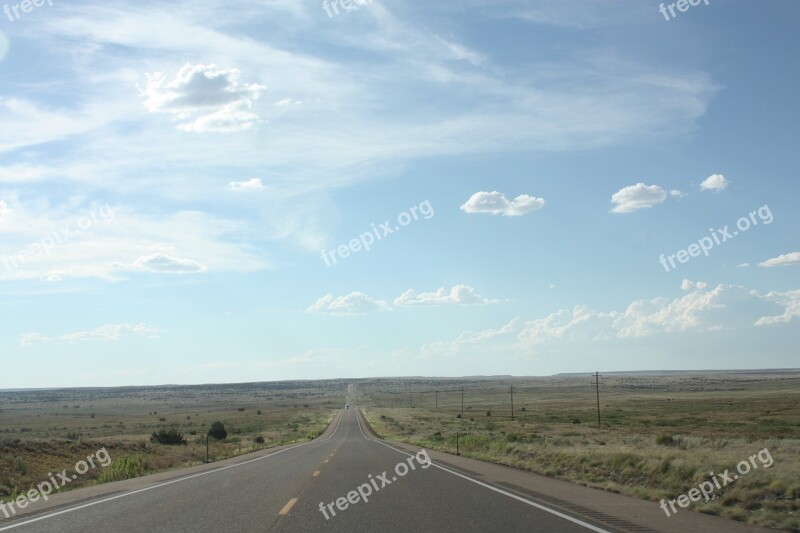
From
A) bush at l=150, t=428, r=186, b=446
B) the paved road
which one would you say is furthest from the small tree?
the paved road

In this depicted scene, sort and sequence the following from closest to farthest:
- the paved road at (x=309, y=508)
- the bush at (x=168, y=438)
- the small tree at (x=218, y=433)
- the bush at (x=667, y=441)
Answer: the paved road at (x=309, y=508)
the bush at (x=667, y=441)
the bush at (x=168, y=438)
the small tree at (x=218, y=433)

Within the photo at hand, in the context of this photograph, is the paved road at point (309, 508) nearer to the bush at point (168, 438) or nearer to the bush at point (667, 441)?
the bush at point (667, 441)

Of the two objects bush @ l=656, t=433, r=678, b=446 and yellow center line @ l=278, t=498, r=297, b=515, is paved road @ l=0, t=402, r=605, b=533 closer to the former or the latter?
yellow center line @ l=278, t=498, r=297, b=515

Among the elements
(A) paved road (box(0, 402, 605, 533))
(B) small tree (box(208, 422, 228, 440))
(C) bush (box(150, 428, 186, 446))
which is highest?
(A) paved road (box(0, 402, 605, 533))

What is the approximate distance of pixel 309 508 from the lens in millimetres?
13242

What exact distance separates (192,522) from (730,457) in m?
15.2

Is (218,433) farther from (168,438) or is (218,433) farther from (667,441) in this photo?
(667,441)

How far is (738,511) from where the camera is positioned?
492 inches

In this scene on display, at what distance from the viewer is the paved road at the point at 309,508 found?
1120cm

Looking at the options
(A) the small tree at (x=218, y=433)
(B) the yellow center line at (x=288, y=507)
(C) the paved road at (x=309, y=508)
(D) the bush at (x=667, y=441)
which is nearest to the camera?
(C) the paved road at (x=309, y=508)

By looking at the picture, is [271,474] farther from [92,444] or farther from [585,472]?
[92,444]

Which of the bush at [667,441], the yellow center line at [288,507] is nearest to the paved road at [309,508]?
the yellow center line at [288,507]

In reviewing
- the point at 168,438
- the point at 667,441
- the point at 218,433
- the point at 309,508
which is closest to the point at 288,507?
the point at 309,508

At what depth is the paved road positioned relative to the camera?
11.2m
